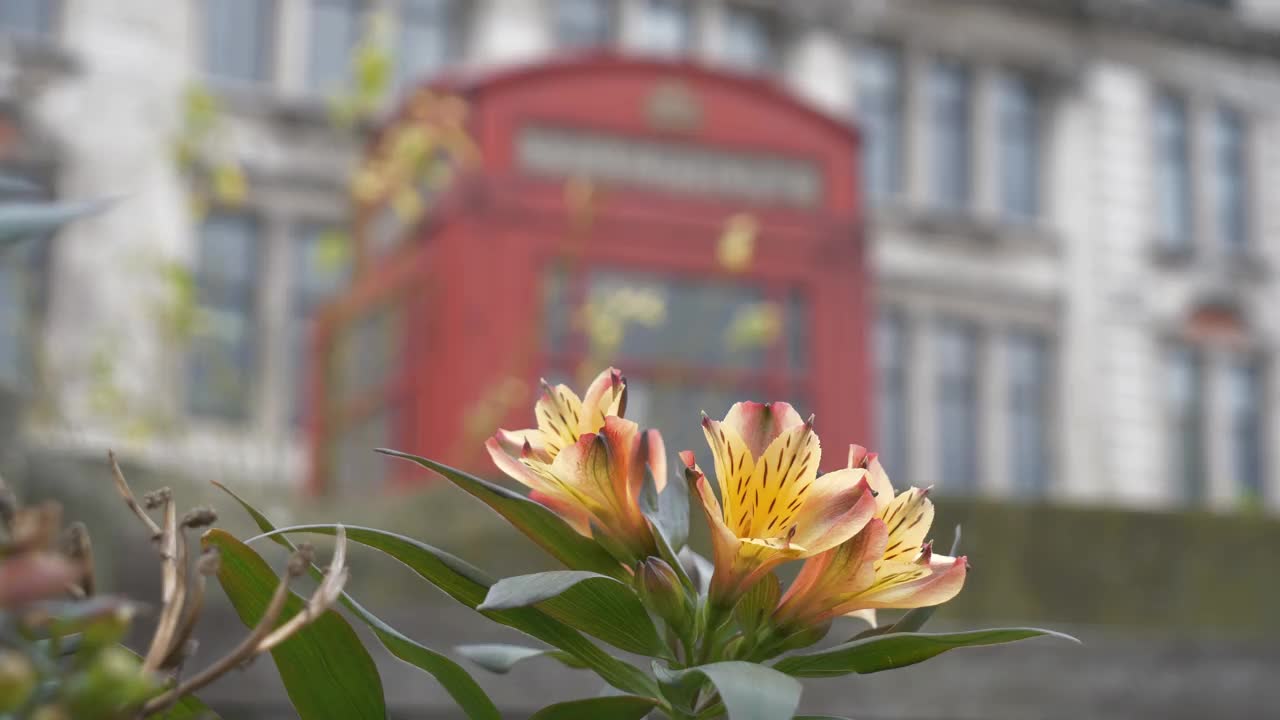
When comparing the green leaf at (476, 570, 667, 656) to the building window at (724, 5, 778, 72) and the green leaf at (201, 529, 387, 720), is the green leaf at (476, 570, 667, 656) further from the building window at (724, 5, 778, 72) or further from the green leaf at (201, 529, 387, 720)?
the building window at (724, 5, 778, 72)

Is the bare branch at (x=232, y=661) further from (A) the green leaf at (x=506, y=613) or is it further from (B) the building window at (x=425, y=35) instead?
(B) the building window at (x=425, y=35)

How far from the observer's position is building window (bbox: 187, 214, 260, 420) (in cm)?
757

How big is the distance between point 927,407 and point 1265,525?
6670 millimetres

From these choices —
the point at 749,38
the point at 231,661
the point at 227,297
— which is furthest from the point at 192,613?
the point at 749,38

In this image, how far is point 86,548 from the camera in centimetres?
38

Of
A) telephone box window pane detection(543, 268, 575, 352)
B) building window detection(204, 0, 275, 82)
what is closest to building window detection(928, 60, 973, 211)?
building window detection(204, 0, 275, 82)

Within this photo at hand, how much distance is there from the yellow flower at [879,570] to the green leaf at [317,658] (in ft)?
0.45

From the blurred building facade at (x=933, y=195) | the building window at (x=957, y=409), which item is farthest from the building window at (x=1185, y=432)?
the building window at (x=957, y=409)

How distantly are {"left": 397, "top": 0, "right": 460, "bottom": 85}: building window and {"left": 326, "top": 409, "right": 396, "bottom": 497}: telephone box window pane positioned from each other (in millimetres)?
4839

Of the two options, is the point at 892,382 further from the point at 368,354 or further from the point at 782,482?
the point at 782,482

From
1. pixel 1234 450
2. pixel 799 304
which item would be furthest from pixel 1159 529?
pixel 1234 450

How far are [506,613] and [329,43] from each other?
848 centimetres

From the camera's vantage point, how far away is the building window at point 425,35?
8789 millimetres

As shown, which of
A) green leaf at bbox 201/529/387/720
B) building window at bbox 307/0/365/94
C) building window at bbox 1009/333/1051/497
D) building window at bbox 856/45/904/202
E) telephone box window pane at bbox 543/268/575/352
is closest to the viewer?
green leaf at bbox 201/529/387/720
